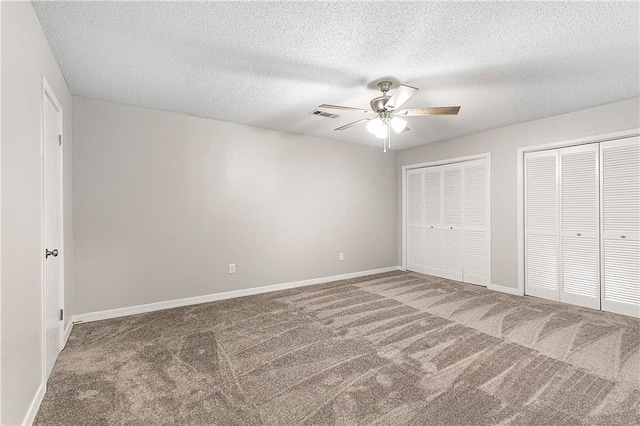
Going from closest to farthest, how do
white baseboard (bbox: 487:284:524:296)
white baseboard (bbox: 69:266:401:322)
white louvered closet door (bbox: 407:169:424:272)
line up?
white baseboard (bbox: 69:266:401:322)
white baseboard (bbox: 487:284:524:296)
white louvered closet door (bbox: 407:169:424:272)

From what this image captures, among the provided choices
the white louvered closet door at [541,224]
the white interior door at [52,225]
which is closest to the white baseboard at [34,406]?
the white interior door at [52,225]

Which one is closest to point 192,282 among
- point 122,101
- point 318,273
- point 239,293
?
point 239,293

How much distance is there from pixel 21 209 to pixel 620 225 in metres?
5.37

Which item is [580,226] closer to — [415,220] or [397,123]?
[415,220]

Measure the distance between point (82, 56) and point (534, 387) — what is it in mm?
4143

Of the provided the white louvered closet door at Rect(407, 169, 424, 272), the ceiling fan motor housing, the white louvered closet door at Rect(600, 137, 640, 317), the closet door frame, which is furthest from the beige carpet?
the ceiling fan motor housing

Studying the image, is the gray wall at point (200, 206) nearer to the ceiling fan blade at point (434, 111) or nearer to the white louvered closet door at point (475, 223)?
the white louvered closet door at point (475, 223)

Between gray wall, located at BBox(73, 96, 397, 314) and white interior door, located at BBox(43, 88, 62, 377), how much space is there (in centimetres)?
66

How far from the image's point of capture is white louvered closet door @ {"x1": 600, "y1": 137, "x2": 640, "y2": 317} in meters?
3.23

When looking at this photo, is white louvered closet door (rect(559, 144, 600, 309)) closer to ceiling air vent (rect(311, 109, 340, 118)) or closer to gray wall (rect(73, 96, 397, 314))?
gray wall (rect(73, 96, 397, 314))

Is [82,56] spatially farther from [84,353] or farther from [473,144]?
[473,144]

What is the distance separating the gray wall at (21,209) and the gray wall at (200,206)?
1.38m

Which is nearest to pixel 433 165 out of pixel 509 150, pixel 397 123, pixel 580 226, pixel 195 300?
pixel 509 150

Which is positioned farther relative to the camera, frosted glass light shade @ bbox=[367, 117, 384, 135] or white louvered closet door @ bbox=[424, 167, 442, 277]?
white louvered closet door @ bbox=[424, 167, 442, 277]
